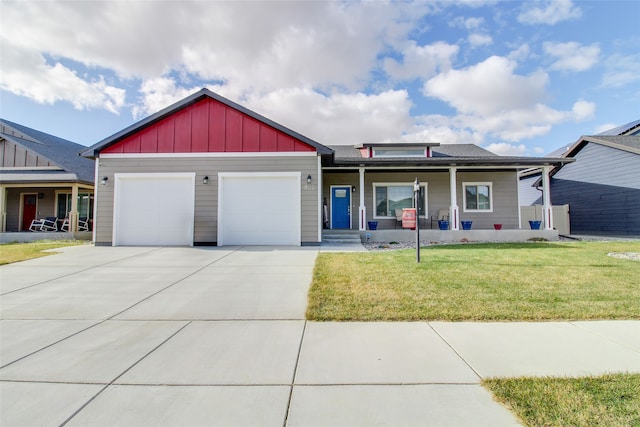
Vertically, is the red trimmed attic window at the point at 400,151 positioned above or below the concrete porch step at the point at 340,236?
above

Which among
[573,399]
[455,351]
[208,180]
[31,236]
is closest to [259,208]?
[208,180]

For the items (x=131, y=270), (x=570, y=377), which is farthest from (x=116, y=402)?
(x=131, y=270)

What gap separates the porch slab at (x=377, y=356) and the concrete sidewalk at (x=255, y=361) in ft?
0.05

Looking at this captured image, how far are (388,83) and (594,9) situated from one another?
24.1 feet

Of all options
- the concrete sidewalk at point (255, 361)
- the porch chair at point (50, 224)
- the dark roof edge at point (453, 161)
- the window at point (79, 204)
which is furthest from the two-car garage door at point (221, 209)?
the window at point (79, 204)

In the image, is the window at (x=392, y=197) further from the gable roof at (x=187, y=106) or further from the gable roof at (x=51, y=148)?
the gable roof at (x=51, y=148)

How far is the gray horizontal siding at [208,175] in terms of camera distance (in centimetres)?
998

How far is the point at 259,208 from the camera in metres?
10.1

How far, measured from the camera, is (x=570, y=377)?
2.23 metres

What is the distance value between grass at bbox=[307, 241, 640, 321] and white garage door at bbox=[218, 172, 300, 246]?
11.3 ft

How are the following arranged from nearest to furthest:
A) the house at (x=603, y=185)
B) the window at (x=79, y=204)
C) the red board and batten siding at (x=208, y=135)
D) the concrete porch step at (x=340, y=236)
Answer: the red board and batten siding at (x=208, y=135) → the concrete porch step at (x=340, y=236) → the house at (x=603, y=185) → the window at (x=79, y=204)

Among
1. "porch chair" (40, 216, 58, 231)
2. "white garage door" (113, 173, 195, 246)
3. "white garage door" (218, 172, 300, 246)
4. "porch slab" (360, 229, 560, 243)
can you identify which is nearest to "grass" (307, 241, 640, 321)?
"white garage door" (218, 172, 300, 246)

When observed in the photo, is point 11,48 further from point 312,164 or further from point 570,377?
point 570,377

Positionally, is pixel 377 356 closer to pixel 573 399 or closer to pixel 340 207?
pixel 573 399
